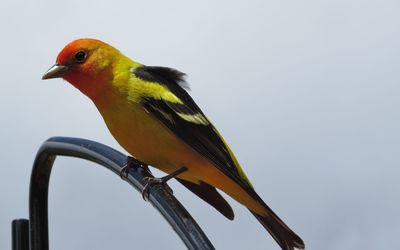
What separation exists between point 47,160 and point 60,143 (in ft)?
0.95

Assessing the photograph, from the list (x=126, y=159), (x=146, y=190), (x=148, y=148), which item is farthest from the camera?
(x=148, y=148)

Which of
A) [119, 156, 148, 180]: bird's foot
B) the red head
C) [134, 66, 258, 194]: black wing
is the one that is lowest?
[119, 156, 148, 180]: bird's foot

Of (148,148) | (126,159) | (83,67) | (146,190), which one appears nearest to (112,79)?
(83,67)

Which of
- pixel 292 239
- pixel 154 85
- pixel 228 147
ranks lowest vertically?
pixel 292 239

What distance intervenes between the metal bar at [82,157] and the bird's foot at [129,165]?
3 centimetres

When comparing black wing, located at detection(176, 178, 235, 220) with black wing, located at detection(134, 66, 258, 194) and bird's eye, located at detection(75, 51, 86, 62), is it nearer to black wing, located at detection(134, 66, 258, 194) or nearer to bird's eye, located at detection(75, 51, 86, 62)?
black wing, located at detection(134, 66, 258, 194)

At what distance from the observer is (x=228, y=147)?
238 inches

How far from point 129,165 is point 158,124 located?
0.60 metres

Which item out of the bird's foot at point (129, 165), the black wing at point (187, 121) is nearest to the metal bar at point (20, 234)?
the bird's foot at point (129, 165)

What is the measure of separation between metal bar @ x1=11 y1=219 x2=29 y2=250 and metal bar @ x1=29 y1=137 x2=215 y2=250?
15cm

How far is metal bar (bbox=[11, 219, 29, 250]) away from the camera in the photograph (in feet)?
16.3

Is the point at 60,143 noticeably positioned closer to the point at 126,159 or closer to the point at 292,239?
the point at 126,159

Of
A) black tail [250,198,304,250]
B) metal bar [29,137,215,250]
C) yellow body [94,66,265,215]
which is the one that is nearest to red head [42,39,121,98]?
yellow body [94,66,265,215]

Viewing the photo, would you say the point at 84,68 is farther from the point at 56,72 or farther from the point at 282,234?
the point at 282,234
